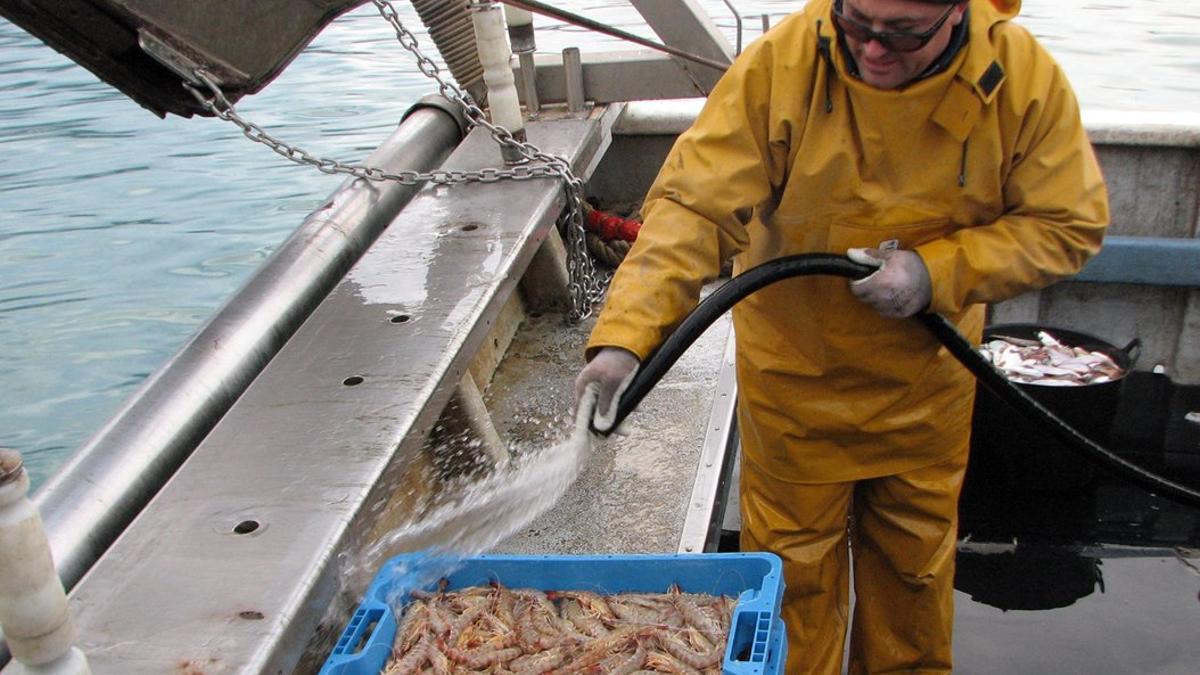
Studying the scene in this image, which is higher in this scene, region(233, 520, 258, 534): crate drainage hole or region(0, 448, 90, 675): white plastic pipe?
region(0, 448, 90, 675): white plastic pipe

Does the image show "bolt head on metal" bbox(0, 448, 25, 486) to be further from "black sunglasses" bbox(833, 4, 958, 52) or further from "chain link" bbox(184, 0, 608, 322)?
"chain link" bbox(184, 0, 608, 322)

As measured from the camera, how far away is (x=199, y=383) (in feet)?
11.2

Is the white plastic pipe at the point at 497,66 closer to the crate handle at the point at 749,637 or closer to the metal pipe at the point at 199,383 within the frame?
the metal pipe at the point at 199,383

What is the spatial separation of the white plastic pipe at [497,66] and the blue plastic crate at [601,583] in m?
2.70

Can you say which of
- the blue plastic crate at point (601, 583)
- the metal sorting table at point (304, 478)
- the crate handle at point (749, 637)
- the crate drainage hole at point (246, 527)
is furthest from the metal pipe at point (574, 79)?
the crate handle at point (749, 637)

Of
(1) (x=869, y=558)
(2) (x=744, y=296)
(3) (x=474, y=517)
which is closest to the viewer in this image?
(2) (x=744, y=296)

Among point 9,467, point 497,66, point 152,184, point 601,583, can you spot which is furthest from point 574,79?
point 152,184

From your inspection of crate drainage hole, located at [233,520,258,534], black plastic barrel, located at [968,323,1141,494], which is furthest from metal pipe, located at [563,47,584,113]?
crate drainage hole, located at [233,520,258,534]

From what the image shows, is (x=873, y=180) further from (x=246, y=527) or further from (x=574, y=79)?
(x=574, y=79)

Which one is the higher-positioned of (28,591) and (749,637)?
(28,591)

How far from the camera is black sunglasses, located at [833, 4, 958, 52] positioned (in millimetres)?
2289

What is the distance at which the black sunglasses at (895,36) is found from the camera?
2.29 m

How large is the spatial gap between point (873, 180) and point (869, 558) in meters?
1.24

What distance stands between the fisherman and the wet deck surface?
86 cm
